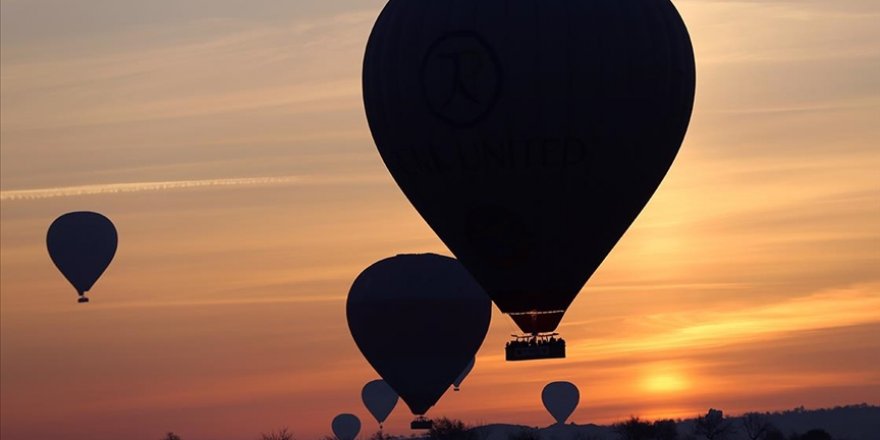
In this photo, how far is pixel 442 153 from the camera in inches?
2606

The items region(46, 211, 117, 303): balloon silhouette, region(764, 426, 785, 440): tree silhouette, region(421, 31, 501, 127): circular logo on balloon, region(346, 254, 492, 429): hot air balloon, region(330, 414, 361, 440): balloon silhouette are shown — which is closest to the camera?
region(421, 31, 501, 127): circular logo on balloon

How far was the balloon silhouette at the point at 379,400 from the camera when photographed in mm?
146875

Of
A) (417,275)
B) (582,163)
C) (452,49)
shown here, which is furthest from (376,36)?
(417,275)

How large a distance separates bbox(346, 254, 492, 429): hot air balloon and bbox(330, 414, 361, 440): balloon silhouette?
7061 cm

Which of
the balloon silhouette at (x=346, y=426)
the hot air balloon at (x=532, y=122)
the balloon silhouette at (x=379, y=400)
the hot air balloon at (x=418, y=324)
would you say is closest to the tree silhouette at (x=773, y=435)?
the balloon silhouette at (x=346, y=426)

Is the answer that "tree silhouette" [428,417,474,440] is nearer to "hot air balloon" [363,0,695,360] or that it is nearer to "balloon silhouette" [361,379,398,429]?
"balloon silhouette" [361,379,398,429]

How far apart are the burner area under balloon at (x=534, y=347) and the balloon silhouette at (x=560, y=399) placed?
91.0m

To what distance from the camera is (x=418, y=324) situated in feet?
325

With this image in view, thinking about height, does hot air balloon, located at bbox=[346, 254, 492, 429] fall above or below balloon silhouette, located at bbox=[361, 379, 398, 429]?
below

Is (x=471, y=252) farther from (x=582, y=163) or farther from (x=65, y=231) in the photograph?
(x=65, y=231)

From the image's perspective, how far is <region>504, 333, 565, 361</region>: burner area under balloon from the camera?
65.7m

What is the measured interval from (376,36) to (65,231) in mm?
40299

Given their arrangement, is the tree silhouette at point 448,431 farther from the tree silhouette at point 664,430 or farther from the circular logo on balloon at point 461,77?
the circular logo on balloon at point 461,77

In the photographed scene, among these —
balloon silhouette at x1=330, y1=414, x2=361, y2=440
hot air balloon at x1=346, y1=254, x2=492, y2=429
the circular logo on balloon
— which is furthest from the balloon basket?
balloon silhouette at x1=330, y1=414, x2=361, y2=440
